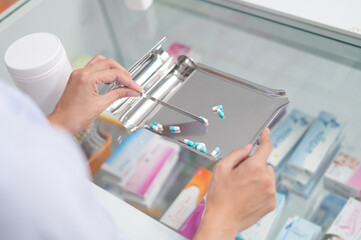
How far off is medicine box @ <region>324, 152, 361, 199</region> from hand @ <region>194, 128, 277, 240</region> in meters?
0.34

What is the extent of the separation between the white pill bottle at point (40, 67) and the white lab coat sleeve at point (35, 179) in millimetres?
514

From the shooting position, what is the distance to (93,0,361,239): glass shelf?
987 millimetres

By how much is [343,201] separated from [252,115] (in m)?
0.34

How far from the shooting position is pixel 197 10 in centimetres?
117

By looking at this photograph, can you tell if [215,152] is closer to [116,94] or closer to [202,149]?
[202,149]

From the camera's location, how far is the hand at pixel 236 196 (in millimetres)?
648

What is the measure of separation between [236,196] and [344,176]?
0.44 metres

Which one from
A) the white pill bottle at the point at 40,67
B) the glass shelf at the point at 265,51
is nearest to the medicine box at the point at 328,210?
the glass shelf at the point at 265,51

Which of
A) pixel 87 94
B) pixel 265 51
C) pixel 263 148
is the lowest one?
pixel 87 94

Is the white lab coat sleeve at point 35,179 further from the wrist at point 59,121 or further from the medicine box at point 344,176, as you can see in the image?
the medicine box at point 344,176

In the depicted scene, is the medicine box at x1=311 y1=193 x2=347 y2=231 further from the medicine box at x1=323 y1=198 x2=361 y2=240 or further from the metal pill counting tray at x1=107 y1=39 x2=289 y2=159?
the metal pill counting tray at x1=107 y1=39 x2=289 y2=159

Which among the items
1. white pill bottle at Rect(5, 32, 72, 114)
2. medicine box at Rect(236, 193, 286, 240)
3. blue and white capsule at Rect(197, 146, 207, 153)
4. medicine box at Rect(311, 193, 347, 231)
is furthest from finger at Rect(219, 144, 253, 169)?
white pill bottle at Rect(5, 32, 72, 114)

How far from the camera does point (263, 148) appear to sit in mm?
726

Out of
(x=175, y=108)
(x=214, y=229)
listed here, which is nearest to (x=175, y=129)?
(x=175, y=108)
